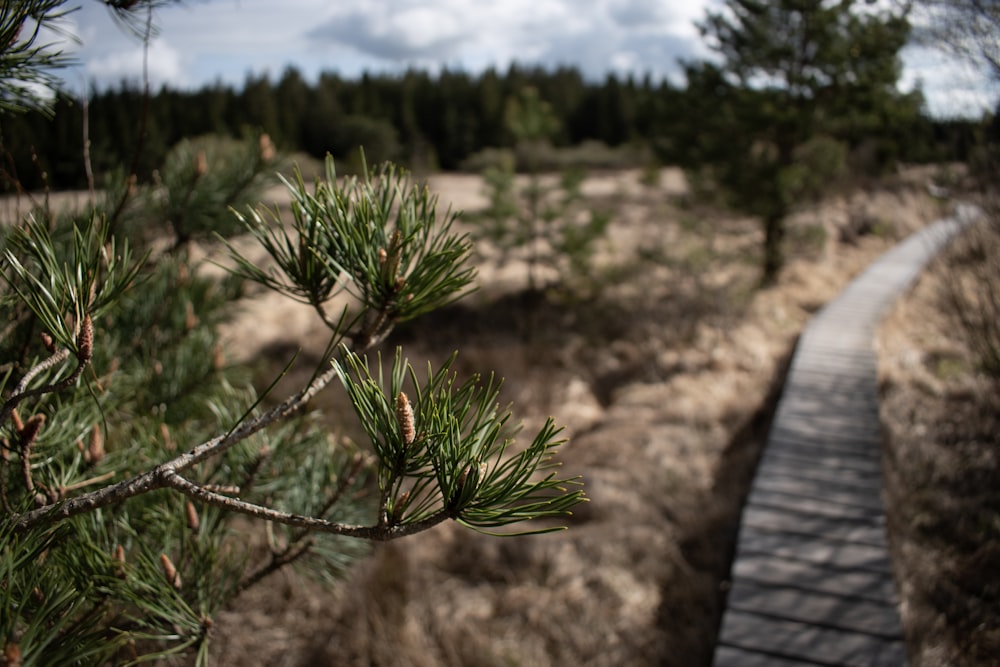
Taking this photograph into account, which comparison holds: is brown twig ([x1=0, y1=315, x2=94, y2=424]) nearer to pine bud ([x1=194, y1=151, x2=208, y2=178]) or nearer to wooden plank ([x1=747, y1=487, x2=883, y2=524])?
pine bud ([x1=194, y1=151, x2=208, y2=178])

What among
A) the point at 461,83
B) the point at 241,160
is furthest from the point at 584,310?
the point at 461,83

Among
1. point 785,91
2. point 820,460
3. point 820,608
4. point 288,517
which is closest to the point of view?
point 288,517

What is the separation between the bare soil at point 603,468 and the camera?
3684 millimetres

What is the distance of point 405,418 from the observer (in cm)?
91

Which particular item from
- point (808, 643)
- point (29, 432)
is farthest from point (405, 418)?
point (808, 643)

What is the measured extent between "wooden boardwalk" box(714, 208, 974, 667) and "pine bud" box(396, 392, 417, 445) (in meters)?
2.72

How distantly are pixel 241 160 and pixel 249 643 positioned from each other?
2722 millimetres

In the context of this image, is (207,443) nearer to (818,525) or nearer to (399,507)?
(399,507)

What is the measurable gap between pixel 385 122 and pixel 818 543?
77.6ft

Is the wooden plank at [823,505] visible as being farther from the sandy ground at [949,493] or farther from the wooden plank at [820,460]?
the wooden plank at [820,460]

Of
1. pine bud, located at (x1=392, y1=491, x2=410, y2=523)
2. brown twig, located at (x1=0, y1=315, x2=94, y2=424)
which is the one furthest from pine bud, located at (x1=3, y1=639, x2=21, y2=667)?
pine bud, located at (x1=392, y1=491, x2=410, y2=523)

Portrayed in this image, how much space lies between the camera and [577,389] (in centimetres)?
877

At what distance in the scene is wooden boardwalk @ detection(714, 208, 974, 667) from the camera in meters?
3.05

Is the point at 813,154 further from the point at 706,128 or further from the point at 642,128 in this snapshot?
the point at 642,128
